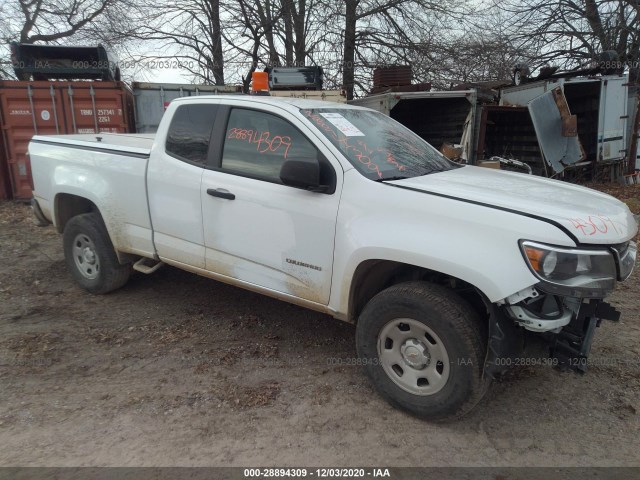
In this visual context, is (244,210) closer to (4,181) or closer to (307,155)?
(307,155)

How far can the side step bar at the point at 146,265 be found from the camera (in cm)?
441

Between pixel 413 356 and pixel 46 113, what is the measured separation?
374 inches

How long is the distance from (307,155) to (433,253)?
44.9 inches

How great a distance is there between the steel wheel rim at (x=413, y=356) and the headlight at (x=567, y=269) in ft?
2.24

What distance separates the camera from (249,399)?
3158 millimetres

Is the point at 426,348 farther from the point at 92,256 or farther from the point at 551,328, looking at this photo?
the point at 92,256

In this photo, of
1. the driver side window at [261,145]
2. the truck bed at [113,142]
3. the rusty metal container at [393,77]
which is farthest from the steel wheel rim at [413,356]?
the rusty metal container at [393,77]

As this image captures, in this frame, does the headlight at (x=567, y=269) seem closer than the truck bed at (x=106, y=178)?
Yes

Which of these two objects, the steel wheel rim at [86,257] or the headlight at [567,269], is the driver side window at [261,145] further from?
the steel wheel rim at [86,257]

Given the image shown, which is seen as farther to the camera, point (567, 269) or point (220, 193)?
point (220, 193)

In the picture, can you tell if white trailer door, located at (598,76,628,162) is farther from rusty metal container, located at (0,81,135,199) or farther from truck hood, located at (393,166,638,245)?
rusty metal container, located at (0,81,135,199)

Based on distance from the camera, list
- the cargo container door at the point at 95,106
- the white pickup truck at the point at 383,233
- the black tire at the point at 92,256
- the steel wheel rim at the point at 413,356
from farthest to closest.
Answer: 1. the cargo container door at the point at 95,106
2. the black tire at the point at 92,256
3. the steel wheel rim at the point at 413,356
4. the white pickup truck at the point at 383,233

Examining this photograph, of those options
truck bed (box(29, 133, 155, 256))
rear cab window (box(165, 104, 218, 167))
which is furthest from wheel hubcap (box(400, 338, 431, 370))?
truck bed (box(29, 133, 155, 256))

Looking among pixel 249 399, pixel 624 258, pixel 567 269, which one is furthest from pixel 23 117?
pixel 624 258
